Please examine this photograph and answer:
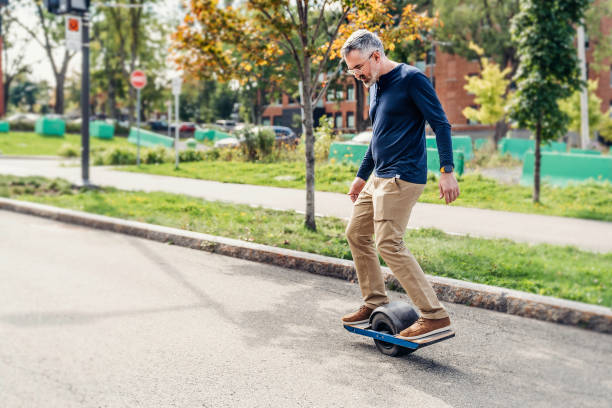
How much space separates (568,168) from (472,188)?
3088mm

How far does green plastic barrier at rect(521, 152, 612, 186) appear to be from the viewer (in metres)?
13.5

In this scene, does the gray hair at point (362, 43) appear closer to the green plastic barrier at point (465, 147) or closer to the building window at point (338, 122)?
the green plastic barrier at point (465, 147)

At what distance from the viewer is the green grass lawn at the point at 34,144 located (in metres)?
28.5

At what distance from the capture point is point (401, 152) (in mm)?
3752

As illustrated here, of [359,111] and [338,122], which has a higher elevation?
[359,111]

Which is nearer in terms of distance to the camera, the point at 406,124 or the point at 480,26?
the point at 406,124

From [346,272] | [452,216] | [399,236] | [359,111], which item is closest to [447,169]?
[399,236]

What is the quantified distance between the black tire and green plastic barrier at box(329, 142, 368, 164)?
39.4 feet

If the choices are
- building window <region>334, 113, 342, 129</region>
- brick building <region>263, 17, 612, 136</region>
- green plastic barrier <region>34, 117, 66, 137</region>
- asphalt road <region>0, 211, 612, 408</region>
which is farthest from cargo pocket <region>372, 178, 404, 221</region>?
green plastic barrier <region>34, 117, 66, 137</region>

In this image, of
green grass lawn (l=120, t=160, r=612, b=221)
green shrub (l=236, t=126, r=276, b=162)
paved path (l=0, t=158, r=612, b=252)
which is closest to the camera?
paved path (l=0, t=158, r=612, b=252)

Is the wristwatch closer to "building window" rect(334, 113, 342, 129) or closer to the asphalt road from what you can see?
the asphalt road

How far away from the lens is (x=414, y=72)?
364cm

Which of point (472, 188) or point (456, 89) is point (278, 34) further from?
point (456, 89)

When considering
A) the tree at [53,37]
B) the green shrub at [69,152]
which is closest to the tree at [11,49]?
the tree at [53,37]
